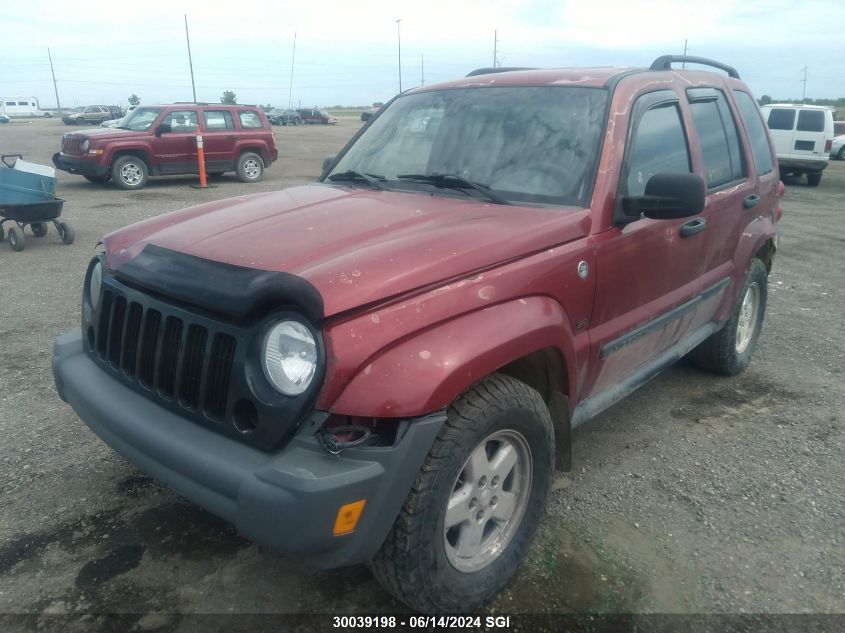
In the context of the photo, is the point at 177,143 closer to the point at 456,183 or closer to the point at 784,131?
the point at 456,183

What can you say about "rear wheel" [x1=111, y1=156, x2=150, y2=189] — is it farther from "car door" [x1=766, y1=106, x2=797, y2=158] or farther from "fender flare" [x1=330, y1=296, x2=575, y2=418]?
"car door" [x1=766, y1=106, x2=797, y2=158]

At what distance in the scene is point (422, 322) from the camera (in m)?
2.19

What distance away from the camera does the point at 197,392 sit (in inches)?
91.5

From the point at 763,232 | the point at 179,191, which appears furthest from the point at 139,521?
the point at 179,191

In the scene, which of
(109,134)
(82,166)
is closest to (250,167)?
(109,134)

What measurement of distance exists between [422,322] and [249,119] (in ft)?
50.1

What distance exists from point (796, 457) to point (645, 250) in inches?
61.0

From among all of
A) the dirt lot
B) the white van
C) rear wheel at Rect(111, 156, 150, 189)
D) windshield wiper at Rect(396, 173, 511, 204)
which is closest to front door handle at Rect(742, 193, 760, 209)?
the dirt lot

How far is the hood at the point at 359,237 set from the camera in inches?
88.3

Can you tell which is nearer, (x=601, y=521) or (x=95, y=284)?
(x=95, y=284)

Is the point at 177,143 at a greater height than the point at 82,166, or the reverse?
the point at 177,143

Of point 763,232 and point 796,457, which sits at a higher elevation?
point 763,232

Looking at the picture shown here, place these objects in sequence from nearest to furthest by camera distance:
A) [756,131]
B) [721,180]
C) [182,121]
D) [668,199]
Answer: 1. [668,199]
2. [721,180]
3. [756,131]
4. [182,121]

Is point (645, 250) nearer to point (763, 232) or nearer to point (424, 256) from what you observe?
point (424, 256)
